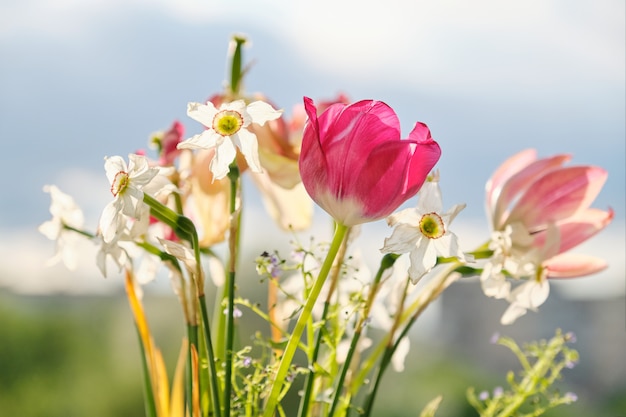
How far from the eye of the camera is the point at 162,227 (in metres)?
0.56

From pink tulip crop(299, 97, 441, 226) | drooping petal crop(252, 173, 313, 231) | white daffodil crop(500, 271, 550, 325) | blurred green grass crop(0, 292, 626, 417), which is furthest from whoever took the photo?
blurred green grass crop(0, 292, 626, 417)

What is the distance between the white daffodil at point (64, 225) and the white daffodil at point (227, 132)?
158 mm

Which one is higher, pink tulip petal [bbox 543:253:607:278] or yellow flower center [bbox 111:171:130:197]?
yellow flower center [bbox 111:171:130:197]

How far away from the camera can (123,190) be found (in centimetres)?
41

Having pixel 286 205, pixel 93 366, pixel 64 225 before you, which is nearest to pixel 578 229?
pixel 286 205

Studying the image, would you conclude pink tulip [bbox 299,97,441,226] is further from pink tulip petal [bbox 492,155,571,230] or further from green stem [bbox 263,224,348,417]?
pink tulip petal [bbox 492,155,571,230]

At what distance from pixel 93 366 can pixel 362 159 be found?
12.3 feet

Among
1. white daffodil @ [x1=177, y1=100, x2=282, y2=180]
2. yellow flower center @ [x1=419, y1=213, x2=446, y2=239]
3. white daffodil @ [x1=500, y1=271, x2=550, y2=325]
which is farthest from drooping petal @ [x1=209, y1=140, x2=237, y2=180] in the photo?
white daffodil @ [x1=500, y1=271, x2=550, y2=325]

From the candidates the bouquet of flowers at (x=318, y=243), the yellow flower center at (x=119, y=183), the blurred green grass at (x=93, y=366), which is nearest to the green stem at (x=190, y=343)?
the bouquet of flowers at (x=318, y=243)

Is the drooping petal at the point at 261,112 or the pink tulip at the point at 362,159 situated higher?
the drooping petal at the point at 261,112

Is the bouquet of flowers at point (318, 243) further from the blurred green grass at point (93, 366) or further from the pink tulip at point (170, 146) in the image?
the blurred green grass at point (93, 366)

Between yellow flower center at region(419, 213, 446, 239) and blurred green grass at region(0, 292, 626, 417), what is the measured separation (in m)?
2.52

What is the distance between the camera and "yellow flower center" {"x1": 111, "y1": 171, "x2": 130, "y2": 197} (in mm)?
409

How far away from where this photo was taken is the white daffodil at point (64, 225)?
1.77 ft
